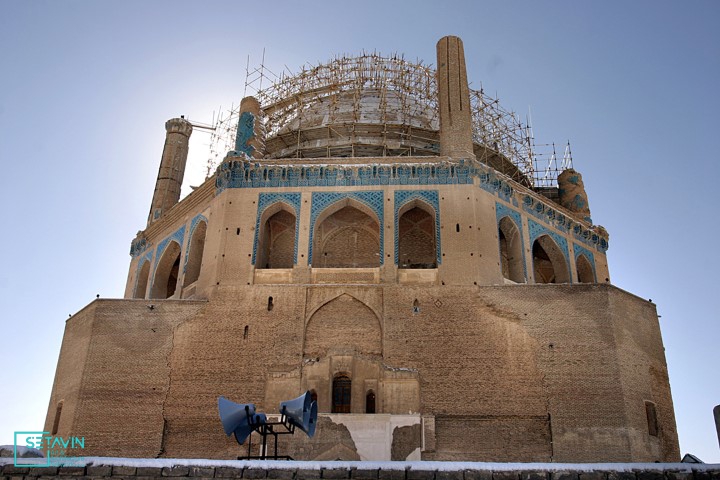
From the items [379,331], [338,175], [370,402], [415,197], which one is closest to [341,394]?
[370,402]

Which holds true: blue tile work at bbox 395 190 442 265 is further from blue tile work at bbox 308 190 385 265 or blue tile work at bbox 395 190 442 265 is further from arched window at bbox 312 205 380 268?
arched window at bbox 312 205 380 268

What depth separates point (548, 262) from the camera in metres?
17.4

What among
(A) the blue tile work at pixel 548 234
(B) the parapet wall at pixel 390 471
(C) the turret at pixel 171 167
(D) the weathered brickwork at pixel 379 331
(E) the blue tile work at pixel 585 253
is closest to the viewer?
(B) the parapet wall at pixel 390 471

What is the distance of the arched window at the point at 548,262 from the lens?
1631 cm

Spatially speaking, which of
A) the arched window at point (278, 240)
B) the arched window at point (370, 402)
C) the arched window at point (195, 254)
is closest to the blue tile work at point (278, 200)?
the arched window at point (278, 240)

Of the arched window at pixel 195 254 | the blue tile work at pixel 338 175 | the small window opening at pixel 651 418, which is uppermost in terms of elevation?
the blue tile work at pixel 338 175

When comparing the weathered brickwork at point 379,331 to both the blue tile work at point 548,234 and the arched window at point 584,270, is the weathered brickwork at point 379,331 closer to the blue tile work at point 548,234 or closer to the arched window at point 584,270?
the blue tile work at point 548,234

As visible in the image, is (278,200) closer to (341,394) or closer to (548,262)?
(341,394)

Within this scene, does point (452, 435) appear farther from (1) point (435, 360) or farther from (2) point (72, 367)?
(2) point (72, 367)

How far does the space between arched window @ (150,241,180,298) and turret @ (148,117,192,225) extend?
1.26m

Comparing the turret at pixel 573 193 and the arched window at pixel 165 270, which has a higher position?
the turret at pixel 573 193

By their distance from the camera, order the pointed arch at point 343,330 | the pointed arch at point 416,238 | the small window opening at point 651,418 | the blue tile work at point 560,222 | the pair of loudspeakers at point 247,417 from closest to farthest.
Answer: the pair of loudspeakers at point 247,417 → the small window opening at point 651,418 → the pointed arch at point 343,330 → the pointed arch at point 416,238 → the blue tile work at point 560,222

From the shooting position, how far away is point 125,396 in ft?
43.3

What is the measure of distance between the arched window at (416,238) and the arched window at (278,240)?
219cm
